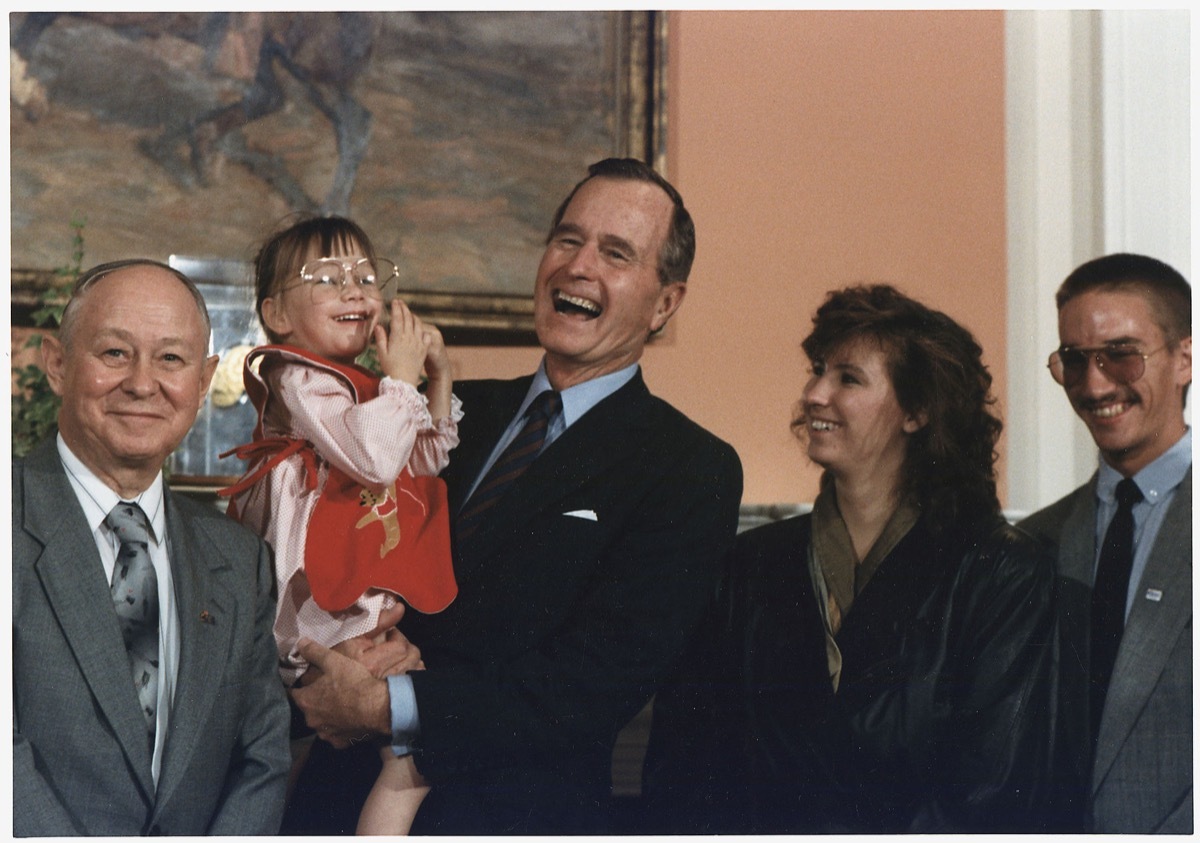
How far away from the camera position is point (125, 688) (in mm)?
3297

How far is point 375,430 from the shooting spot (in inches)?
135

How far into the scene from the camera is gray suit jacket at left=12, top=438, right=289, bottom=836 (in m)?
3.31

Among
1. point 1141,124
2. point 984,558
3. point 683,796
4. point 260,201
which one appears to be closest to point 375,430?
point 260,201

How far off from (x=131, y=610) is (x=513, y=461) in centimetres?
107

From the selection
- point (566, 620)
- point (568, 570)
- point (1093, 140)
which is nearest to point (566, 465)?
point (568, 570)

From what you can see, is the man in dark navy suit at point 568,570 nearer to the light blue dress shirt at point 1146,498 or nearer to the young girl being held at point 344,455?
the young girl being held at point 344,455

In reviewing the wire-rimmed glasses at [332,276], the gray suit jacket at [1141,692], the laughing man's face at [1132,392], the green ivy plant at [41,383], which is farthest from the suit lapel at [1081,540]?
the green ivy plant at [41,383]

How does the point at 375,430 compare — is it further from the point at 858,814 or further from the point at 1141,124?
the point at 1141,124

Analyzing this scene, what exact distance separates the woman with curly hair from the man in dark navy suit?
0.21 metres

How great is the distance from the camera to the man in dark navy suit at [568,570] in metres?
3.56

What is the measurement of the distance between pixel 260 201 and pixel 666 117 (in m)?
1.28

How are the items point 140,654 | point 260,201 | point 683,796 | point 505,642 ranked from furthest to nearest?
1. point 260,201
2. point 683,796
3. point 505,642
4. point 140,654

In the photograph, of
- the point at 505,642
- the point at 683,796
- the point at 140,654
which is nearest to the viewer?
the point at 140,654

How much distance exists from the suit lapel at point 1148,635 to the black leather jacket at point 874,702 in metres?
0.22
